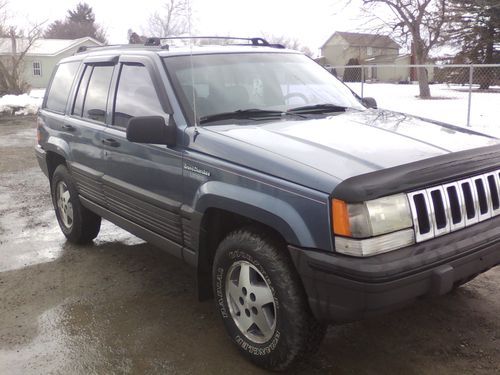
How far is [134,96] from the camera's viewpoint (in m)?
4.01

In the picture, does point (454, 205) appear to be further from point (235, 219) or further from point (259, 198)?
point (235, 219)

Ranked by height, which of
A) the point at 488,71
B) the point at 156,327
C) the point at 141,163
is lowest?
the point at 156,327

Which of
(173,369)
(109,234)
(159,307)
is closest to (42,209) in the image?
(109,234)

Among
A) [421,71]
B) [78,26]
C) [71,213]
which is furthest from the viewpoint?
[78,26]

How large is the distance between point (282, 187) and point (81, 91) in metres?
2.97

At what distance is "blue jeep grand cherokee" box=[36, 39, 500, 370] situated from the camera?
2.51m

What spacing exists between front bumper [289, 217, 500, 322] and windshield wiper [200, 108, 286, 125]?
1261 mm

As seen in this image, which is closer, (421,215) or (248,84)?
(421,215)

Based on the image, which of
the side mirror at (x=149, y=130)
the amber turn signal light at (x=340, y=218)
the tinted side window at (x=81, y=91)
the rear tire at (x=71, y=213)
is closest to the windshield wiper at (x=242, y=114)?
the side mirror at (x=149, y=130)

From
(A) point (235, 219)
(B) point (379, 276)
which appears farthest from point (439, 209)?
(A) point (235, 219)

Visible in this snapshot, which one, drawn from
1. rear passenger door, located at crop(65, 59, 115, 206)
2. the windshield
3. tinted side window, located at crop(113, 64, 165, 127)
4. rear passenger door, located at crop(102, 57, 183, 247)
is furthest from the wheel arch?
rear passenger door, located at crop(65, 59, 115, 206)

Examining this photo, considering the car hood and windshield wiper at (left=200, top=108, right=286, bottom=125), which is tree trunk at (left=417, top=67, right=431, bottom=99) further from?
windshield wiper at (left=200, top=108, right=286, bottom=125)

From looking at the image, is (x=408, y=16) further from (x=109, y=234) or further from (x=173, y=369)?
(x=173, y=369)

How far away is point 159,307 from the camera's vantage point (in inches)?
155
